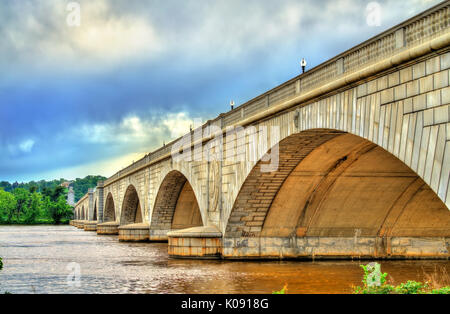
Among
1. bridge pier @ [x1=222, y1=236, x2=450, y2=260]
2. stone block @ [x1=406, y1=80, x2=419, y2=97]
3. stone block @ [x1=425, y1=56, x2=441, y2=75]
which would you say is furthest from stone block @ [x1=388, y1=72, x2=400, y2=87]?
bridge pier @ [x1=222, y1=236, x2=450, y2=260]

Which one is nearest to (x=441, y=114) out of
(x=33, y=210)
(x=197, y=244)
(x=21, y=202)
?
(x=197, y=244)

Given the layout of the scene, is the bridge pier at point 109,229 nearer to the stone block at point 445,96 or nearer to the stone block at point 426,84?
the stone block at point 426,84

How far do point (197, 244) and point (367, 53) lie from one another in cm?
1335

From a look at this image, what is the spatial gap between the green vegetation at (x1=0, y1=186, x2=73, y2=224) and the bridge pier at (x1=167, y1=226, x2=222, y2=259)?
101118 mm

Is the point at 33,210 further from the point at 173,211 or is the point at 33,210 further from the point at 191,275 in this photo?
the point at 191,275

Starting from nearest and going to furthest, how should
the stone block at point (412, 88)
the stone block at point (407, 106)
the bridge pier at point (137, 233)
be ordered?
1. the stone block at point (412, 88)
2. the stone block at point (407, 106)
3. the bridge pier at point (137, 233)

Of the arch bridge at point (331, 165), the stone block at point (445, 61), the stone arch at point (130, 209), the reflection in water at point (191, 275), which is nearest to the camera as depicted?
the stone block at point (445, 61)

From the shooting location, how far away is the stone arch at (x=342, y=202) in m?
21.1

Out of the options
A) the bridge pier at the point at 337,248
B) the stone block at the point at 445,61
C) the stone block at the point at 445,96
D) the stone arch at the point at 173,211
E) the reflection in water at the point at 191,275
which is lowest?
the reflection in water at the point at 191,275

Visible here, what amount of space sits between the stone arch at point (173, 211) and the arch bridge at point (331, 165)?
Result: 8.96 m

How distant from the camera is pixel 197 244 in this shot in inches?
954

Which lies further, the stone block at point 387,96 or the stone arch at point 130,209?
the stone arch at point 130,209

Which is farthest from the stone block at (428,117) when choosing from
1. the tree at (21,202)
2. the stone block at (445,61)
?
the tree at (21,202)
